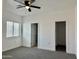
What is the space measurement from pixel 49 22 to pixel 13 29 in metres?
3.09

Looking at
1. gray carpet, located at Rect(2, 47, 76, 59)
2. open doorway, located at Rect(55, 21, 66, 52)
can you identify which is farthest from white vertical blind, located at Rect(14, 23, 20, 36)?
open doorway, located at Rect(55, 21, 66, 52)

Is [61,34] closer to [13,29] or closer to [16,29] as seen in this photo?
[16,29]

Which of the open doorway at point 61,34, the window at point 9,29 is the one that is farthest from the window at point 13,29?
the open doorway at point 61,34

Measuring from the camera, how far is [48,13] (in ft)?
19.7

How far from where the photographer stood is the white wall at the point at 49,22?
5.07m

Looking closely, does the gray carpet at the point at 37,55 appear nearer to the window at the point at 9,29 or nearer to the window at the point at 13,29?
the window at the point at 9,29

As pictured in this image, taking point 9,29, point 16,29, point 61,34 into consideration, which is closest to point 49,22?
point 61,34

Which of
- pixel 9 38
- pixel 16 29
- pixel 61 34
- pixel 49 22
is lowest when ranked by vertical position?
pixel 9 38

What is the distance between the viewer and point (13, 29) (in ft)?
21.5

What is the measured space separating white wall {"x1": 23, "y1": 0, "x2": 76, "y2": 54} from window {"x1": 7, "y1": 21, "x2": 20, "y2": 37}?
2.43 feet

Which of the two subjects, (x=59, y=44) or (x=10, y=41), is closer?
(x=10, y=41)

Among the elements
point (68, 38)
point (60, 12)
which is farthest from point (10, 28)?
point (68, 38)

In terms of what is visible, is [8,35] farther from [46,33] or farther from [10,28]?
[46,33]

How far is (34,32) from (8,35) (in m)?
2.66
